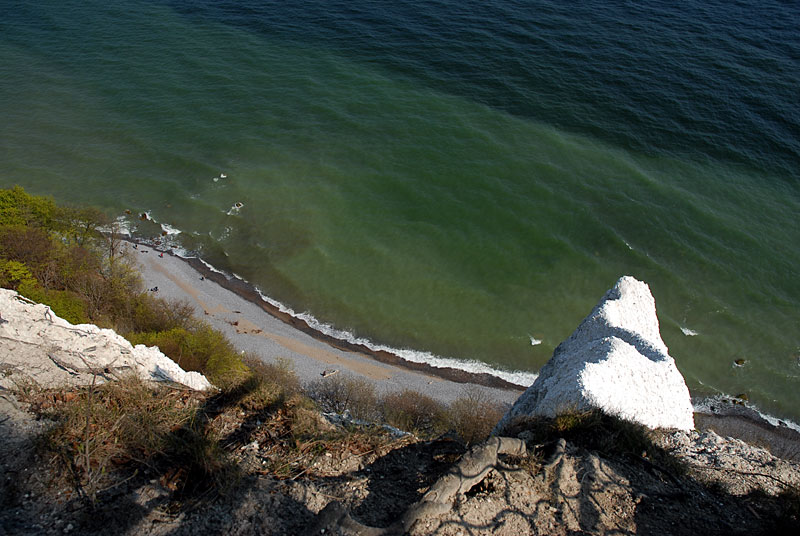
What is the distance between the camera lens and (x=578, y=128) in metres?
49.0

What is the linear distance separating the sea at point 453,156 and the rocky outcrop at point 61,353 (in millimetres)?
16214

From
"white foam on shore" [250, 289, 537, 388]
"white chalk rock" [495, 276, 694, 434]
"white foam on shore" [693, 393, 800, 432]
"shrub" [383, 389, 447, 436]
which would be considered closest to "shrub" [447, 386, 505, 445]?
"shrub" [383, 389, 447, 436]

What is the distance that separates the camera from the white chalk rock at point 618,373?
13.6 m

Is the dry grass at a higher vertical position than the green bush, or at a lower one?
higher

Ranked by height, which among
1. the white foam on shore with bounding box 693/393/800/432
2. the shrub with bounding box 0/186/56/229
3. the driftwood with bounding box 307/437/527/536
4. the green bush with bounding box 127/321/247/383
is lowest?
the white foam on shore with bounding box 693/393/800/432

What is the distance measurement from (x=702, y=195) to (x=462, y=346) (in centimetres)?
2659

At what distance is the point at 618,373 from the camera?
47.7 ft

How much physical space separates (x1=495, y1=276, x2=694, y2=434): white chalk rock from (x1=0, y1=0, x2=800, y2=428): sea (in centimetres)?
1237

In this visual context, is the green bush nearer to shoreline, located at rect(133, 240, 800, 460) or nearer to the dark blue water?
shoreline, located at rect(133, 240, 800, 460)

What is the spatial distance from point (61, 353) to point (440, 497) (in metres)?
11.9

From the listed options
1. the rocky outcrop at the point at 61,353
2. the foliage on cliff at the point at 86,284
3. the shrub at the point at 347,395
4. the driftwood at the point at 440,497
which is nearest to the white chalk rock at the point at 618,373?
the driftwood at the point at 440,497

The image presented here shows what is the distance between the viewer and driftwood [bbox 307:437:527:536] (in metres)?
7.56

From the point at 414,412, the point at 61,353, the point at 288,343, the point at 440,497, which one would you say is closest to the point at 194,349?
the point at 288,343

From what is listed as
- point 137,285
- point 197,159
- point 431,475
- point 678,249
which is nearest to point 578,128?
point 678,249
